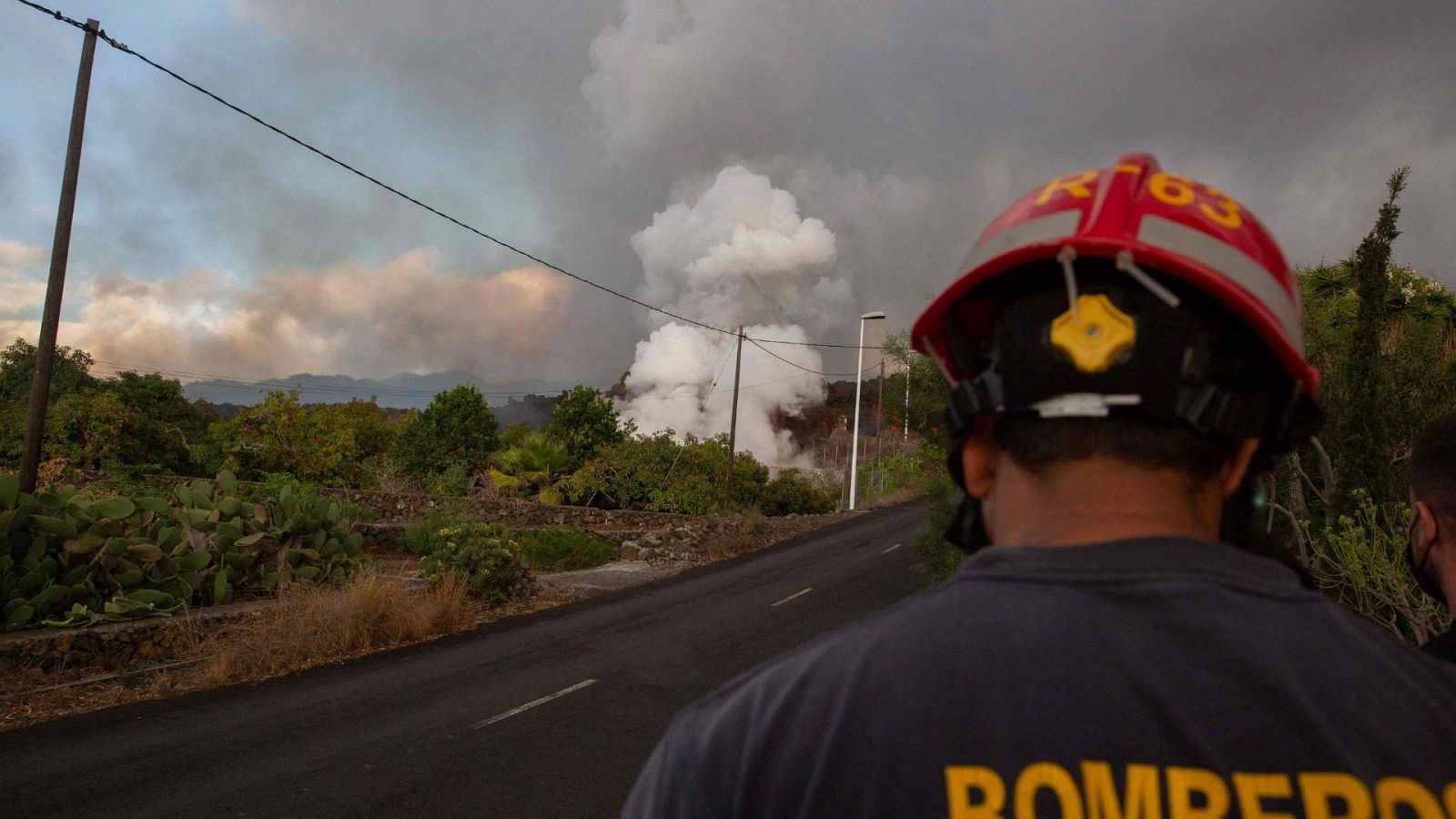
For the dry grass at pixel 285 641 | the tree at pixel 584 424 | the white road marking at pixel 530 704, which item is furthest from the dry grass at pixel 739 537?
the white road marking at pixel 530 704

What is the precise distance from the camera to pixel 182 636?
10.0 metres

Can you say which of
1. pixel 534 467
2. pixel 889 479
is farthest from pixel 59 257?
pixel 889 479

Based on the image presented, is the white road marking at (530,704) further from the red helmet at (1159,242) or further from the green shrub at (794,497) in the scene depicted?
the green shrub at (794,497)

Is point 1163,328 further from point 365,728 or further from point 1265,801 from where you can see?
point 365,728

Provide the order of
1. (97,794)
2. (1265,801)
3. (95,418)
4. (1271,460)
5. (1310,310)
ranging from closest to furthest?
(1265,801)
(1271,460)
(97,794)
(1310,310)
(95,418)

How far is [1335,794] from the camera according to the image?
34.8 inches

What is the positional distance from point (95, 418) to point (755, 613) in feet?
73.6

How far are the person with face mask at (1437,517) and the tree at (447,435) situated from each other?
29060 millimetres

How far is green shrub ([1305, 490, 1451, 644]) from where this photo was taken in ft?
18.7

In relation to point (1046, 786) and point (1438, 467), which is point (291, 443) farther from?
point (1046, 786)

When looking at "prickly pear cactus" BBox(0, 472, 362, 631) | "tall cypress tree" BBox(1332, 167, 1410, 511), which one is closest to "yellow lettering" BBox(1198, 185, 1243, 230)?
"tall cypress tree" BBox(1332, 167, 1410, 511)

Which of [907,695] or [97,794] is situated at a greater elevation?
[907,695]

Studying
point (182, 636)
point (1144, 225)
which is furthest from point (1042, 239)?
point (182, 636)

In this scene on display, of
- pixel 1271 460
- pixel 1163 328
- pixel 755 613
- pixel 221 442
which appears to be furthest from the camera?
pixel 221 442
